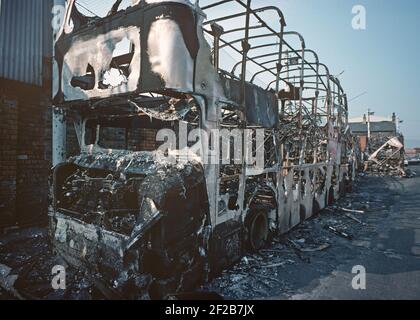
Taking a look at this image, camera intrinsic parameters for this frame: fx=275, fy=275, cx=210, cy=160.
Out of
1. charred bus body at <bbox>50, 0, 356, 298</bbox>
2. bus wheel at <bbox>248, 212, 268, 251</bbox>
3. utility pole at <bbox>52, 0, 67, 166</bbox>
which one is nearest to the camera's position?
charred bus body at <bbox>50, 0, 356, 298</bbox>

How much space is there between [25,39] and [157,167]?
4.98m

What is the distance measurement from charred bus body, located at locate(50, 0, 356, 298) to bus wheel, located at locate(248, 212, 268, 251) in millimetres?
20

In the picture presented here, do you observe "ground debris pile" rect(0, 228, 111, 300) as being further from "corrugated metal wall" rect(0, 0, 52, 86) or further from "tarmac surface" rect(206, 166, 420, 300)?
"corrugated metal wall" rect(0, 0, 52, 86)

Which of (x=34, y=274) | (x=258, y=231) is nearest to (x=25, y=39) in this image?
(x=34, y=274)

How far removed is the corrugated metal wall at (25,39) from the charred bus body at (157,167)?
2.09 m

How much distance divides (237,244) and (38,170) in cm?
471

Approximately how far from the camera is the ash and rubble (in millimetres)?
3480

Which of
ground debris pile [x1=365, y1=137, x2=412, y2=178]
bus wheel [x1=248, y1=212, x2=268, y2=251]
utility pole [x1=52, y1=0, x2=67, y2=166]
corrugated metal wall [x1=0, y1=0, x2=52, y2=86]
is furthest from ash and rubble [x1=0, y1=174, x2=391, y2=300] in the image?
ground debris pile [x1=365, y1=137, x2=412, y2=178]

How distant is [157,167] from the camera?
3344 millimetres

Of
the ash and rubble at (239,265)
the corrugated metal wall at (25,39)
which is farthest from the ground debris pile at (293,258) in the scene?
the corrugated metal wall at (25,39)

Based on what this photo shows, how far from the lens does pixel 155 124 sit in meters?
5.27

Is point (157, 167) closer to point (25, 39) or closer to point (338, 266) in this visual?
point (338, 266)

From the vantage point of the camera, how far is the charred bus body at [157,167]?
3004mm

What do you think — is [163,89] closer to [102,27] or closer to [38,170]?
[102,27]
